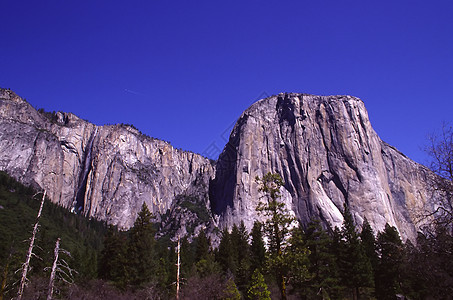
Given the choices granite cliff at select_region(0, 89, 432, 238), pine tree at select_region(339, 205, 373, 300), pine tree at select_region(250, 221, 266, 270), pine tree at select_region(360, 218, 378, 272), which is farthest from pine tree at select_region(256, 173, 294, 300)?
granite cliff at select_region(0, 89, 432, 238)

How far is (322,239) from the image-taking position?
3612cm

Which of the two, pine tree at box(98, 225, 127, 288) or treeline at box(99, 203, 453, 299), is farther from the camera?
pine tree at box(98, 225, 127, 288)

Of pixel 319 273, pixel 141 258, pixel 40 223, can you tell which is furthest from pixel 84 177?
pixel 319 273

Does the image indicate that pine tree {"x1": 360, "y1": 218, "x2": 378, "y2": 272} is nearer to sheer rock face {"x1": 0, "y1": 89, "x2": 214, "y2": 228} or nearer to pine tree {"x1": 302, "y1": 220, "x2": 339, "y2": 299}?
pine tree {"x1": 302, "y1": 220, "x2": 339, "y2": 299}

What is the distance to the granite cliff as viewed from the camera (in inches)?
5108

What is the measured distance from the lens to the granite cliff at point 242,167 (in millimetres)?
129750

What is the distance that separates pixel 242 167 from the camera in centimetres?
13812

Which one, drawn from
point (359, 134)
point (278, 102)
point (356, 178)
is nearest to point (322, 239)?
point (356, 178)

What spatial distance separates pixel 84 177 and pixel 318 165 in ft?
362

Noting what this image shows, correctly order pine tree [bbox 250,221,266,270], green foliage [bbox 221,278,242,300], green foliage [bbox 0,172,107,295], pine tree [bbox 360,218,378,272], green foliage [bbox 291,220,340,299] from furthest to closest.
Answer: green foliage [bbox 0,172,107,295], pine tree [bbox 250,221,266,270], pine tree [bbox 360,218,378,272], green foliage [bbox 291,220,340,299], green foliage [bbox 221,278,242,300]

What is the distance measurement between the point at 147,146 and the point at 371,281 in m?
154

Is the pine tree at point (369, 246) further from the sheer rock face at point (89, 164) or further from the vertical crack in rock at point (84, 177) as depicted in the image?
the vertical crack in rock at point (84, 177)

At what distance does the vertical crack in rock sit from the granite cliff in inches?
21.9

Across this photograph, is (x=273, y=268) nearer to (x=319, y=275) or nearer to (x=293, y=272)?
(x=293, y=272)
